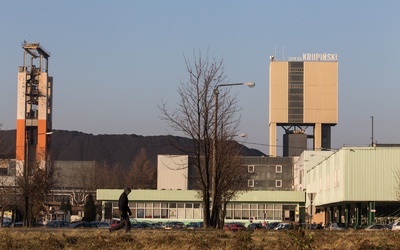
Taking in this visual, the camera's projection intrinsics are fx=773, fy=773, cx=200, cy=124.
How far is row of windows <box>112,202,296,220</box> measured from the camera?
349 feet

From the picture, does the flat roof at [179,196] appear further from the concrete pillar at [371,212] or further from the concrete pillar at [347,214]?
the concrete pillar at [371,212]

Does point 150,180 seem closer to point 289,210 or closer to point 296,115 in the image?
point 296,115

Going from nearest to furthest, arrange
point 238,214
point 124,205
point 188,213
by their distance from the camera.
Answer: point 124,205 < point 188,213 < point 238,214

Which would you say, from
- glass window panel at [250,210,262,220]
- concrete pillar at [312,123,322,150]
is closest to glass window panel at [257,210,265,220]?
glass window panel at [250,210,262,220]

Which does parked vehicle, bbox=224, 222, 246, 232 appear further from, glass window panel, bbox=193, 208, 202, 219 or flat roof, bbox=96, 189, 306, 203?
glass window panel, bbox=193, 208, 202, 219

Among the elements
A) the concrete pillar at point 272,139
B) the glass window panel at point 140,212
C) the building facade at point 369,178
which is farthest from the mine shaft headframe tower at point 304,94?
the building facade at point 369,178

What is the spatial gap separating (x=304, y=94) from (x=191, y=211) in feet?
172

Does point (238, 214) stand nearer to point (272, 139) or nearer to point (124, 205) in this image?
point (272, 139)

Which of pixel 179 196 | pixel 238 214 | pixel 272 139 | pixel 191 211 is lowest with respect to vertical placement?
pixel 238 214

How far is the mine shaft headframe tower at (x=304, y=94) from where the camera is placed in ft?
491

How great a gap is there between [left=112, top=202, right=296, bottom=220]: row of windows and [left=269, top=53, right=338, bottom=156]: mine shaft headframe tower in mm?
42220

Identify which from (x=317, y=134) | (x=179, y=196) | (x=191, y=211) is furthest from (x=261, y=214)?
(x=317, y=134)

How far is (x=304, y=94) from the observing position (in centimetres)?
15075

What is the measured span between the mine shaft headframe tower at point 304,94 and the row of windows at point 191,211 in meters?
42.2
